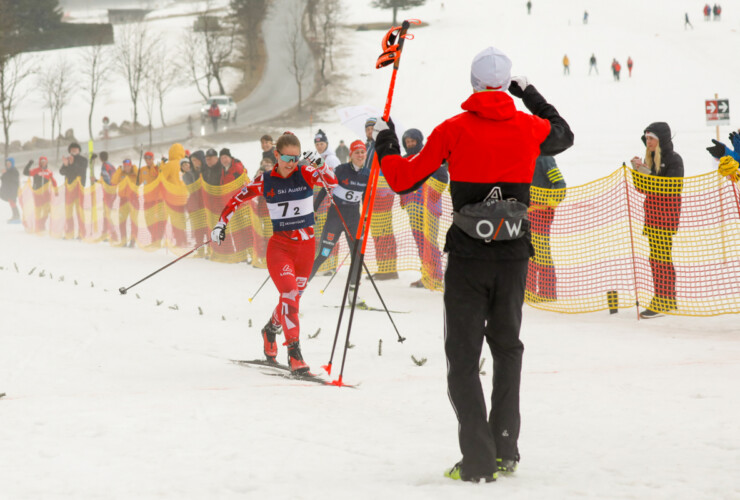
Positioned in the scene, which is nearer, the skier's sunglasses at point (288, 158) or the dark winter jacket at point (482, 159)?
the dark winter jacket at point (482, 159)

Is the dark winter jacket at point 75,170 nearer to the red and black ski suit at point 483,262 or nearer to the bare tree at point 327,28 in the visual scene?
the red and black ski suit at point 483,262

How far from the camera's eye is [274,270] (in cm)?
675

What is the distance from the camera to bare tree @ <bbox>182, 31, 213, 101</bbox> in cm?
6065

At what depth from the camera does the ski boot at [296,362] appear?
6312 mm

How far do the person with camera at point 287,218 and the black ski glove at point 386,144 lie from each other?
2855 millimetres

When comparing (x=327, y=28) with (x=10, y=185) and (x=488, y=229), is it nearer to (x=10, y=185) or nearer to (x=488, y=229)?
(x=10, y=185)

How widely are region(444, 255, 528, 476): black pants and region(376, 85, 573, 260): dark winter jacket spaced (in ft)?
0.28

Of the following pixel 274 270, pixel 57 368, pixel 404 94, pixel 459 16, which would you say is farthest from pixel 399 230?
pixel 459 16

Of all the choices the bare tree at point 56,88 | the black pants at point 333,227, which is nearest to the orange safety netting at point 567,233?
the black pants at point 333,227

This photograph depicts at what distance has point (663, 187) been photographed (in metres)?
8.25

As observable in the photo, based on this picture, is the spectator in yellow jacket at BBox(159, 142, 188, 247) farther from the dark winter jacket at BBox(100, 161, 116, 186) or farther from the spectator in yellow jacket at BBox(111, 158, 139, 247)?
the dark winter jacket at BBox(100, 161, 116, 186)

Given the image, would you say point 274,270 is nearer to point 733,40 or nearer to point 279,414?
point 279,414

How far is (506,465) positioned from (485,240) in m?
1.03

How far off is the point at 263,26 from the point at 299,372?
73793 millimetres
